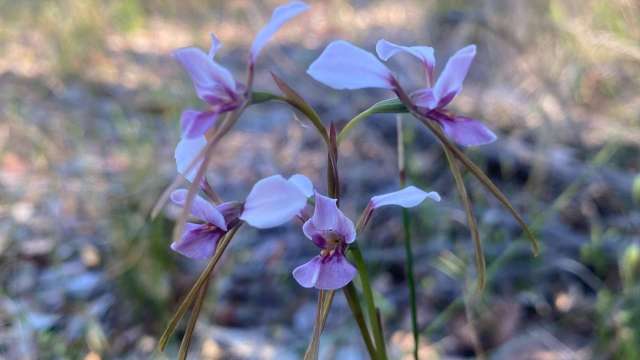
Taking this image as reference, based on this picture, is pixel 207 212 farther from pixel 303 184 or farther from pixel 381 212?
pixel 381 212

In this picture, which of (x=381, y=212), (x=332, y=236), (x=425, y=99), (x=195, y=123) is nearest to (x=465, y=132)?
(x=425, y=99)

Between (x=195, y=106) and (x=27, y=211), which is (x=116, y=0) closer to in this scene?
(x=195, y=106)

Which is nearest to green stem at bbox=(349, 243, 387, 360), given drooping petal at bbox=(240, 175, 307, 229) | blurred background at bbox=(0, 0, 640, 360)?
drooping petal at bbox=(240, 175, 307, 229)

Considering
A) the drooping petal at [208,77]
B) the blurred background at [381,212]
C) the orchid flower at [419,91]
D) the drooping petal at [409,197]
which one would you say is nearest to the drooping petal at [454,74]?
the orchid flower at [419,91]

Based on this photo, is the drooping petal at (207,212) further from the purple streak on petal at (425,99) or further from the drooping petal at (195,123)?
the purple streak on petal at (425,99)

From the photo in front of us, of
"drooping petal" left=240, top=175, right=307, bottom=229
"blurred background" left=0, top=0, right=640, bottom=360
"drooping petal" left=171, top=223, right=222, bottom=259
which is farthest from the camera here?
"blurred background" left=0, top=0, right=640, bottom=360

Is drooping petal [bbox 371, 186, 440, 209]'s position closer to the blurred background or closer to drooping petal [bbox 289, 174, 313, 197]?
drooping petal [bbox 289, 174, 313, 197]
